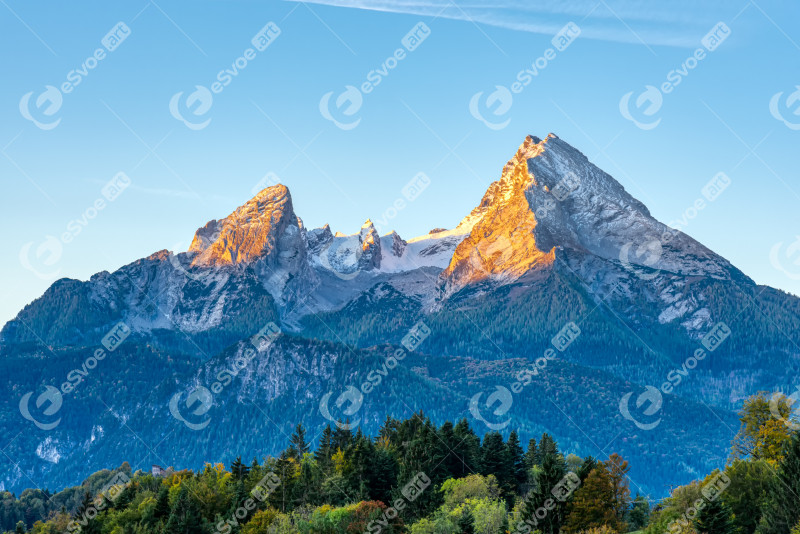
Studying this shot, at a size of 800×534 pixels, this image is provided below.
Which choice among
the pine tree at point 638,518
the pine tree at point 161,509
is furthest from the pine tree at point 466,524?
the pine tree at point 161,509

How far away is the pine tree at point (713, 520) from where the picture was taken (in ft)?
379

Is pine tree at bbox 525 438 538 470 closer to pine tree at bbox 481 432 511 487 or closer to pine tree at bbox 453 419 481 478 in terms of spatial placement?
pine tree at bbox 481 432 511 487

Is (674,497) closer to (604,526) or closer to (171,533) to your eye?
(604,526)

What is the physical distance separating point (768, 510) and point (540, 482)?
1162 inches

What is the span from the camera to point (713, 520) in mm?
115250

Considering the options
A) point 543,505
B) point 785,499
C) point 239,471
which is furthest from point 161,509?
point 785,499

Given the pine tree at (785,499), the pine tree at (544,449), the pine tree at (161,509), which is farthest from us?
the pine tree at (544,449)

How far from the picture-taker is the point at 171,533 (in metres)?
159

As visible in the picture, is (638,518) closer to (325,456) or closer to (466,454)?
(466,454)

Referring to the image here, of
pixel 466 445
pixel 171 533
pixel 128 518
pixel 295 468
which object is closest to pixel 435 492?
pixel 466 445

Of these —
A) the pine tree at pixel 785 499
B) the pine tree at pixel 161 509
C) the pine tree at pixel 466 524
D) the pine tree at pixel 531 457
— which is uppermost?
the pine tree at pixel 785 499

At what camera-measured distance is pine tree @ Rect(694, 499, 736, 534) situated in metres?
115

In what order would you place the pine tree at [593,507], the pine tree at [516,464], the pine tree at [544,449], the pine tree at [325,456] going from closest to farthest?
the pine tree at [593,507] < the pine tree at [516,464] < the pine tree at [325,456] < the pine tree at [544,449]

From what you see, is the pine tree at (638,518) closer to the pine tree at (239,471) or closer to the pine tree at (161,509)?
the pine tree at (239,471)
